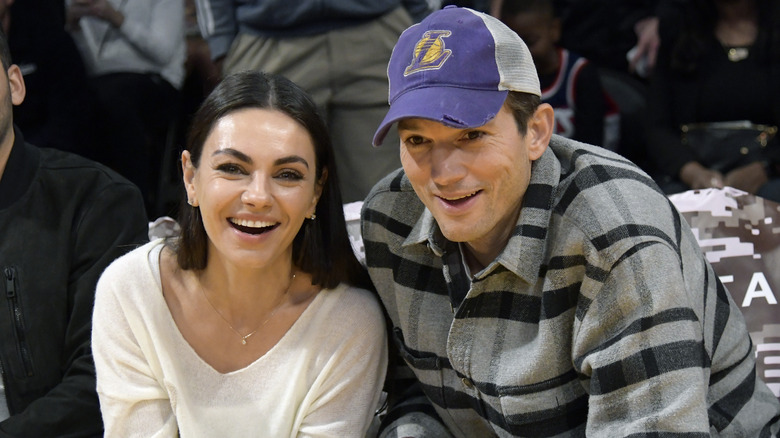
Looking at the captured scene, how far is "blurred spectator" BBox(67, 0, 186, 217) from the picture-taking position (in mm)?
4070

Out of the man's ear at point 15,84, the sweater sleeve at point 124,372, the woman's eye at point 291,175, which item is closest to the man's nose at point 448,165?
the woman's eye at point 291,175

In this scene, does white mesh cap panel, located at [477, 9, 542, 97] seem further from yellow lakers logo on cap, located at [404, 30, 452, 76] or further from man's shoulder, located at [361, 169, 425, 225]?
man's shoulder, located at [361, 169, 425, 225]

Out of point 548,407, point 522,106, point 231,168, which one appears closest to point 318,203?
point 231,168

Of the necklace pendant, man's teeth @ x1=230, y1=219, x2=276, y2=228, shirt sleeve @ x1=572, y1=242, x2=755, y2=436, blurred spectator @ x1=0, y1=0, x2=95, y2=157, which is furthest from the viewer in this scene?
the necklace pendant

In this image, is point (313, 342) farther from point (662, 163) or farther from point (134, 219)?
point (662, 163)

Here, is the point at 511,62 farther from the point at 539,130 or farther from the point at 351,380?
the point at 351,380

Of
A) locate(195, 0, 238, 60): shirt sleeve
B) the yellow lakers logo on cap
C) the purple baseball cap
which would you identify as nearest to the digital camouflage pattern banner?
the purple baseball cap

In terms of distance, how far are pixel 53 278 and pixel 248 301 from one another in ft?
1.71

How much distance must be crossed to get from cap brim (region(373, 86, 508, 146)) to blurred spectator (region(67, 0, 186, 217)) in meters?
2.20

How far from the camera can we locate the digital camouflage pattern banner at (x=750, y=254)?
107 inches

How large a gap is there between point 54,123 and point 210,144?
1678 mm

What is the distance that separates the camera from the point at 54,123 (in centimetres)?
388

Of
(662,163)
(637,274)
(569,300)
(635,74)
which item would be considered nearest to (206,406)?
(569,300)

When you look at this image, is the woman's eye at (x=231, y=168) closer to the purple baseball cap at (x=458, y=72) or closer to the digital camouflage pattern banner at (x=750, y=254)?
the purple baseball cap at (x=458, y=72)
